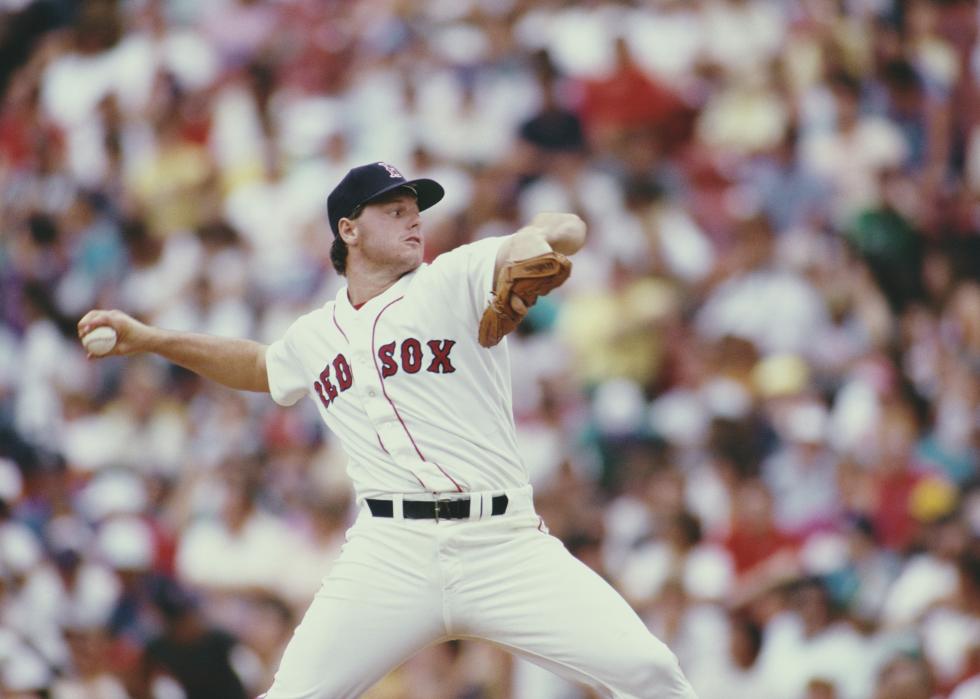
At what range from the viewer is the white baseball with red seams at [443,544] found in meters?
4.96

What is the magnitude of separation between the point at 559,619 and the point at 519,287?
1.03 meters

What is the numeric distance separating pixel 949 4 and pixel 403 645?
301 inches

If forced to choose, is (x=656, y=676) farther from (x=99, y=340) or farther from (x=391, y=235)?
(x=99, y=340)

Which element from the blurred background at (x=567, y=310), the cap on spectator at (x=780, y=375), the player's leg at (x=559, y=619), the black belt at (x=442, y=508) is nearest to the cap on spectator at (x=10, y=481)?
the blurred background at (x=567, y=310)

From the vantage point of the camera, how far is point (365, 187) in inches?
208

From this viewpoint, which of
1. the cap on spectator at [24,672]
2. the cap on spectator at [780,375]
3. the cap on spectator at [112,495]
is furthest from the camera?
the cap on spectator at [112,495]

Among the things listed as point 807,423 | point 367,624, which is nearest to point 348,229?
point 367,624

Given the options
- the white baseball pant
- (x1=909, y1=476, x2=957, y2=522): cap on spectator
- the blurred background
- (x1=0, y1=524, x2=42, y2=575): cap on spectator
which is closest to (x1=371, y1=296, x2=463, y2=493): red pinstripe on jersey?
the white baseball pant

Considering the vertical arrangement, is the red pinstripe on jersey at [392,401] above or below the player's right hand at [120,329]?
below

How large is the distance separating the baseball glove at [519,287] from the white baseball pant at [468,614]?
0.57 m

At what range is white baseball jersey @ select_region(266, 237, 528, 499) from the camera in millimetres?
5078

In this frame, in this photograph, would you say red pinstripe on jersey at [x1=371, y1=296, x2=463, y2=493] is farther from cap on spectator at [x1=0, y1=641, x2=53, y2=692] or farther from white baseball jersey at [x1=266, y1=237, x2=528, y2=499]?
cap on spectator at [x1=0, y1=641, x2=53, y2=692]

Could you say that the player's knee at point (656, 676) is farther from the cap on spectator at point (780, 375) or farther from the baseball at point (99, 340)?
the cap on spectator at point (780, 375)

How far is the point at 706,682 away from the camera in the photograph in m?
7.69
